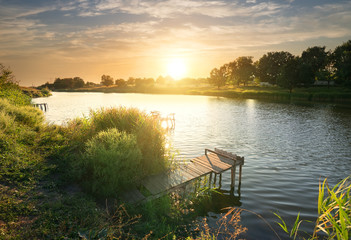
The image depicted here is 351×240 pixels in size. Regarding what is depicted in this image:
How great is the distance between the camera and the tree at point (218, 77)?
123 metres

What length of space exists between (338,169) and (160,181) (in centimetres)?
1236

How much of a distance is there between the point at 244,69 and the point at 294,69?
40731 mm

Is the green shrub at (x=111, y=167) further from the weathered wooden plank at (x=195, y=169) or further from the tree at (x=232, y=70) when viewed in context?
the tree at (x=232, y=70)

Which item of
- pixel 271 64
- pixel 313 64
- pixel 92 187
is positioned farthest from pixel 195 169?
pixel 271 64

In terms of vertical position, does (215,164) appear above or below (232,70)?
below

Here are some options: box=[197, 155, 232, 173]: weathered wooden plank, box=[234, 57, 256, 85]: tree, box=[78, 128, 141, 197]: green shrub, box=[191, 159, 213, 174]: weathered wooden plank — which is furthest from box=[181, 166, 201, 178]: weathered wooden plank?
box=[234, 57, 256, 85]: tree

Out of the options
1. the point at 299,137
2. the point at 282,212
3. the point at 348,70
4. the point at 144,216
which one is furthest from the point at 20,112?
the point at 348,70

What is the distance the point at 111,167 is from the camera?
7.86 meters

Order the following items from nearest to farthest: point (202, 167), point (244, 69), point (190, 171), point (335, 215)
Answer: point (335, 215) → point (190, 171) → point (202, 167) → point (244, 69)

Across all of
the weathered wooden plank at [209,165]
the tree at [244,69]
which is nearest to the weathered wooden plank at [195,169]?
the weathered wooden plank at [209,165]

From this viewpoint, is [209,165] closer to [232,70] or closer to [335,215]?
[335,215]

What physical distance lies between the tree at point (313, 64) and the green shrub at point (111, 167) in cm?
8647

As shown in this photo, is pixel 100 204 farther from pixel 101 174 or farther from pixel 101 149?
pixel 101 149

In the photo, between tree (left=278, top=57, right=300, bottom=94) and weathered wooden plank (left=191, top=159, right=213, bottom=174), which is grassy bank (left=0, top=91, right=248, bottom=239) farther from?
tree (left=278, top=57, right=300, bottom=94)
